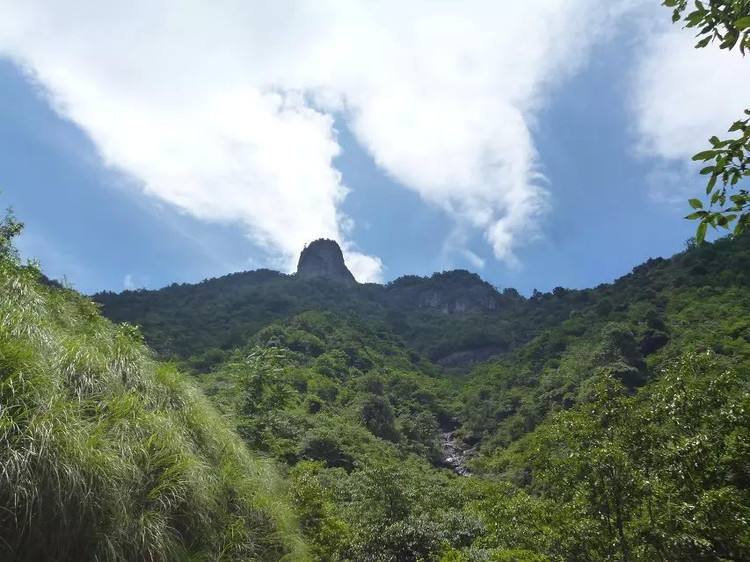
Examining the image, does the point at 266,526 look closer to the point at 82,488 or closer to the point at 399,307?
the point at 82,488

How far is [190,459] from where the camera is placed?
19.0 ft

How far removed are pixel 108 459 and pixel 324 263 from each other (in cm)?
12357

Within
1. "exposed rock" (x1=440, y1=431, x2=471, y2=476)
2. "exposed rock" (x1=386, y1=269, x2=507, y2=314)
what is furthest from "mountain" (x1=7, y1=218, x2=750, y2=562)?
"exposed rock" (x1=386, y1=269, x2=507, y2=314)

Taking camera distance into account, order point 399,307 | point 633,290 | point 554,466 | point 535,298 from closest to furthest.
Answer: point 554,466 < point 633,290 < point 535,298 < point 399,307

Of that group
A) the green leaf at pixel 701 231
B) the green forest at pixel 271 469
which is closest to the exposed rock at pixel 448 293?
the green forest at pixel 271 469

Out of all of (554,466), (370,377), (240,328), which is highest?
(240,328)

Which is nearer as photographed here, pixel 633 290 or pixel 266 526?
pixel 266 526

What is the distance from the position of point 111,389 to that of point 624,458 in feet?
23.5

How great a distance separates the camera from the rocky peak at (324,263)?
126 meters

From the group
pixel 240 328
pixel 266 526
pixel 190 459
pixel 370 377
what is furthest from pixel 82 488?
pixel 240 328

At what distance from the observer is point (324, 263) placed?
127812mm

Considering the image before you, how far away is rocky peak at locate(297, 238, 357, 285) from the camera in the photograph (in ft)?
414

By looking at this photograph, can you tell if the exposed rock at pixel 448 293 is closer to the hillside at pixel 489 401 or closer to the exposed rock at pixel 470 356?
the hillside at pixel 489 401

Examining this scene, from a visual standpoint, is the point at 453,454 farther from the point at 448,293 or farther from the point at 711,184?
the point at 448,293
